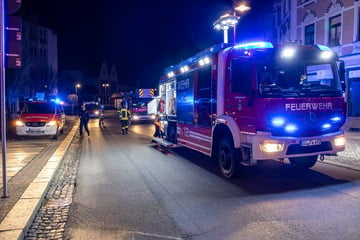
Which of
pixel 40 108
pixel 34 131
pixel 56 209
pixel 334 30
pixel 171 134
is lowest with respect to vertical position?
pixel 56 209

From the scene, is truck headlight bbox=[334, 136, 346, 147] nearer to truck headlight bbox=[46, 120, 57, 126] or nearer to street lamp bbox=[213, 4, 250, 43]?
street lamp bbox=[213, 4, 250, 43]

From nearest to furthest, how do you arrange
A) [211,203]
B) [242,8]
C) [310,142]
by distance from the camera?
A: [211,203], [310,142], [242,8]

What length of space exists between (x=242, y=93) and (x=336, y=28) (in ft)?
52.5

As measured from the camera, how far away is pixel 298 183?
293 inches

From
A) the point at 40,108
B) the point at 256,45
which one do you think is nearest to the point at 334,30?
the point at 256,45

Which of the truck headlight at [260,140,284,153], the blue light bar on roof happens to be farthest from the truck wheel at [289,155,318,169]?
the blue light bar on roof

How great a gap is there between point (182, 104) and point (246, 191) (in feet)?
15.9

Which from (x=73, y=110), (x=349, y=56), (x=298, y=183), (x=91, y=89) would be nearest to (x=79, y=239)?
(x=298, y=183)

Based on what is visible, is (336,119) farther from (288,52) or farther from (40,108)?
(40,108)

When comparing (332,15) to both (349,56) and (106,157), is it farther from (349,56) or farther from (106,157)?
(106,157)

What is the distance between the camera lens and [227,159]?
8125 mm

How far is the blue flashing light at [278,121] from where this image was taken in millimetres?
6898

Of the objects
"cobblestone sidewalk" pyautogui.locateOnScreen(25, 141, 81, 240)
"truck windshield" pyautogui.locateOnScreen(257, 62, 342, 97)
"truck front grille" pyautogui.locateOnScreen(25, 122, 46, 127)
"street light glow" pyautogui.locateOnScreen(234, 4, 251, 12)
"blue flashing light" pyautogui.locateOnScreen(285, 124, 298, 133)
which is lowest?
"cobblestone sidewalk" pyautogui.locateOnScreen(25, 141, 81, 240)

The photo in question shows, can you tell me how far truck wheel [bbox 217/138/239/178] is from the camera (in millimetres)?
7779
